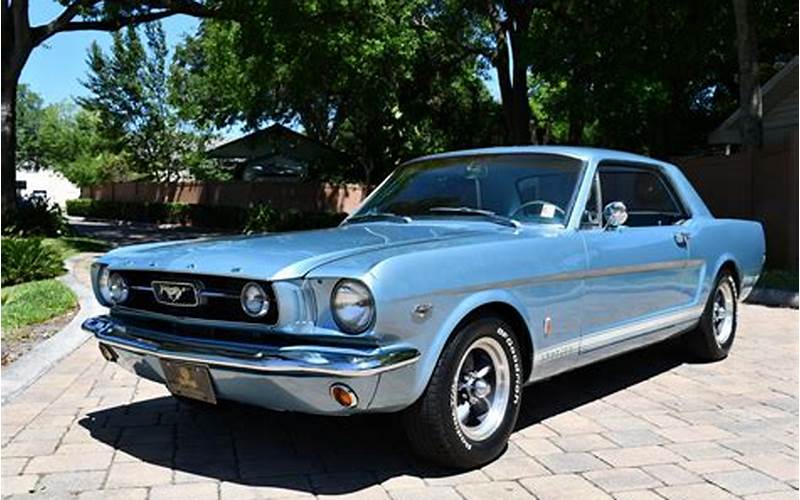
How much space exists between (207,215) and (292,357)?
27.7 meters

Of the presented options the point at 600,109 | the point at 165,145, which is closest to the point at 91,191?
the point at 165,145

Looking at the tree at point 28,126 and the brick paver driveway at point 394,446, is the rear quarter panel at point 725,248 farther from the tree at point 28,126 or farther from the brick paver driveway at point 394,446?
the tree at point 28,126

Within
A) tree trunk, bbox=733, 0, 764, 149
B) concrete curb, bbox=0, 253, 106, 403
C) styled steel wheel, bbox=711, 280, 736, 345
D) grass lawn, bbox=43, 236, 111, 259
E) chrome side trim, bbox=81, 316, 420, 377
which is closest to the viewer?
chrome side trim, bbox=81, 316, 420, 377

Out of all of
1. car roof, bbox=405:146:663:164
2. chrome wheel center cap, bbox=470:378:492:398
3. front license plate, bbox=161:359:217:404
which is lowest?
chrome wheel center cap, bbox=470:378:492:398

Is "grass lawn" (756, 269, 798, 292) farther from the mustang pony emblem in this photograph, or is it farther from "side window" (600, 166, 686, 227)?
the mustang pony emblem

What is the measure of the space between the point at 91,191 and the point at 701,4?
38044 mm

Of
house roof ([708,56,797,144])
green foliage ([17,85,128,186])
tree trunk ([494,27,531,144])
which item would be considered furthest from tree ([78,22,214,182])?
house roof ([708,56,797,144])

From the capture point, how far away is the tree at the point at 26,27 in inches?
739

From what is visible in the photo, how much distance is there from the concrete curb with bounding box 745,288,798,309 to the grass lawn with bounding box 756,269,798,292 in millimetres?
198

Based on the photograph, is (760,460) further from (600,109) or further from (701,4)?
(701,4)

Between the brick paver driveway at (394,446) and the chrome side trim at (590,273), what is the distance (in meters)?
0.89

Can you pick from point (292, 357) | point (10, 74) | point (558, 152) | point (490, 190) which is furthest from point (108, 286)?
point (10, 74)

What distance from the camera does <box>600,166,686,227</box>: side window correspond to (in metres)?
5.52

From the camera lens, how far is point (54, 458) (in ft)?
14.3
